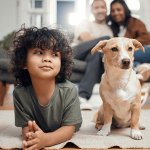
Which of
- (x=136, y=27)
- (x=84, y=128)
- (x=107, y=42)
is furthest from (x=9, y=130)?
(x=136, y=27)

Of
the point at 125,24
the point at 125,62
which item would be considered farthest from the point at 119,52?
the point at 125,24

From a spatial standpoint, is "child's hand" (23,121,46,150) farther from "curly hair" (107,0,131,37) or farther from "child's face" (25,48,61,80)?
"curly hair" (107,0,131,37)

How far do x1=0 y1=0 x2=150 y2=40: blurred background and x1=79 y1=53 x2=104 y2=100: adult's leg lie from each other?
1332 millimetres

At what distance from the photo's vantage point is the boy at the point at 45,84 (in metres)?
1.04

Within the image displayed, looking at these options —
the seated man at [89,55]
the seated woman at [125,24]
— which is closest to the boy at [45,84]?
the seated man at [89,55]

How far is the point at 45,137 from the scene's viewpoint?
975mm

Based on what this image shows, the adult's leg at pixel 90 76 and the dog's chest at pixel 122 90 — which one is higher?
the dog's chest at pixel 122 90

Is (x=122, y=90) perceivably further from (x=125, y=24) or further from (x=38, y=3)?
(x=38, y=3)

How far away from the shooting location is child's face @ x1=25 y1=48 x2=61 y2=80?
1.03 m

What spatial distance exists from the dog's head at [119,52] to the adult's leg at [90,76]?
887 mm

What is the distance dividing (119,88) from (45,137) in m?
0.33

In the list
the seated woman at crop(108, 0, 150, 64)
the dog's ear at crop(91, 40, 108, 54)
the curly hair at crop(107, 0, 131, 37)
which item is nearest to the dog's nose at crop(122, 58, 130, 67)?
the dog's ear at crop(91, 40, 108, 54)

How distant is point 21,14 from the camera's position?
3430 mm

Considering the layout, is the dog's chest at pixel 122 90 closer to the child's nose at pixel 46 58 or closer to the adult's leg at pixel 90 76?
the child's nose at pixel 46 58
